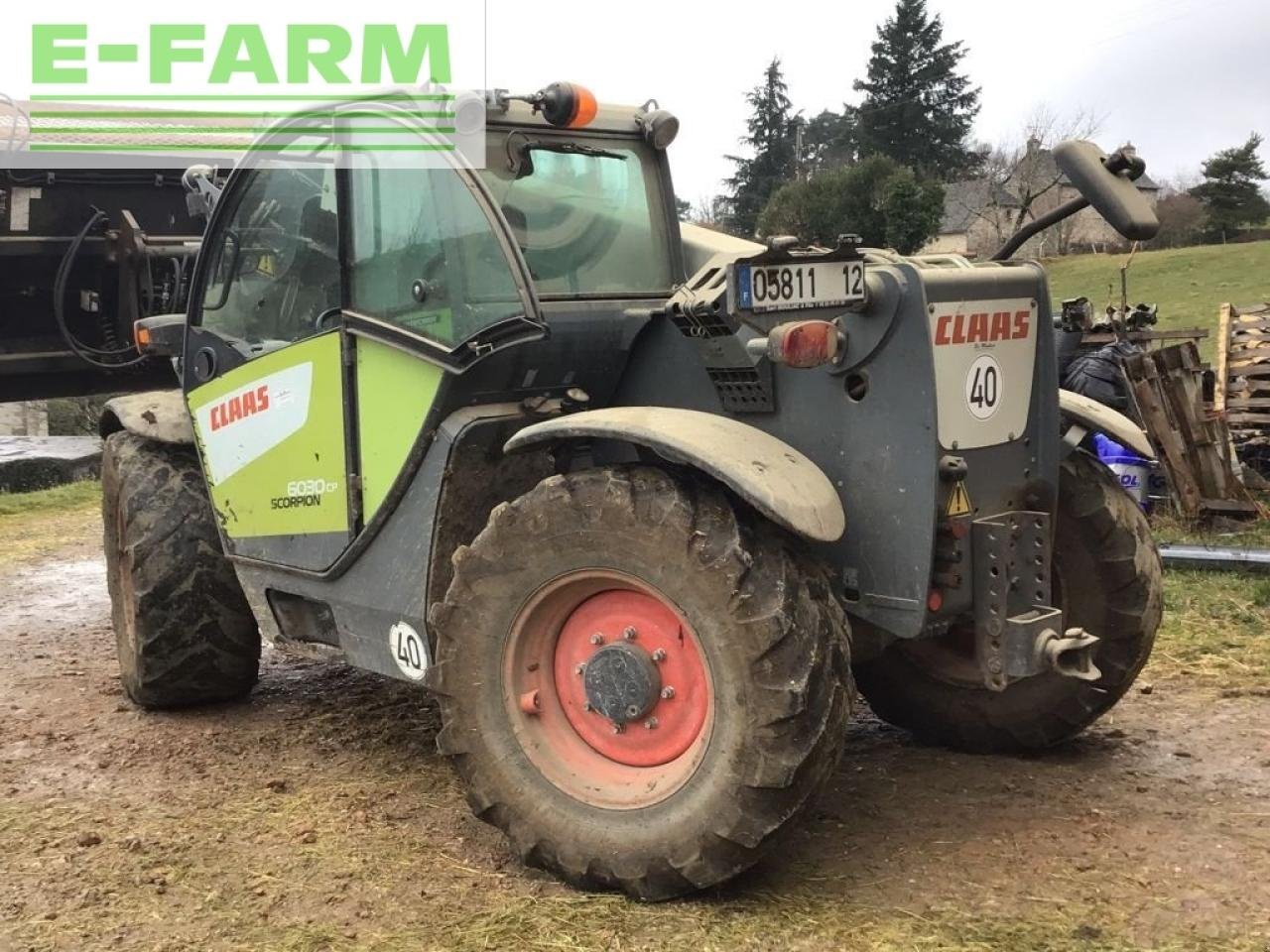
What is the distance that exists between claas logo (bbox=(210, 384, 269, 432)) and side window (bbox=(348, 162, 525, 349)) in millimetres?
626

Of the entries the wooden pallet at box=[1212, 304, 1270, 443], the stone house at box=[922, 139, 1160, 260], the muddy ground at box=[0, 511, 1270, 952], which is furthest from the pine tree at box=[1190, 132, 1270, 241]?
the muddy ground at box=[0, 511, 1270, 952]

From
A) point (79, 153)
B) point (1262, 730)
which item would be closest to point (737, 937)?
point (1262, 730)

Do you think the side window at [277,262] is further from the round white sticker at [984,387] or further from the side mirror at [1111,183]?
the side mirror at [1111,183]

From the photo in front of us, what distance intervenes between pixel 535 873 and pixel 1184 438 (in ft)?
23.1

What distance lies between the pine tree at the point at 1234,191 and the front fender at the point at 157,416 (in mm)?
46897

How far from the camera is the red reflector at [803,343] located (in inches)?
139

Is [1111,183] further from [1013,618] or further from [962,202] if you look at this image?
[962,202]

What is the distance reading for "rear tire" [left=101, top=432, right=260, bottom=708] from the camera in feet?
17.6

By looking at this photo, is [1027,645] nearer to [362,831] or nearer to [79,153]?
[362,831]

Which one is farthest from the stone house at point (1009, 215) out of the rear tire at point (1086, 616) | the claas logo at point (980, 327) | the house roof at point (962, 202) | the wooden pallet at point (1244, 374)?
the claas logo at point (980, 327)

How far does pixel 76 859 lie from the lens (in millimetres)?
3969

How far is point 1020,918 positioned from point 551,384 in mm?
2090

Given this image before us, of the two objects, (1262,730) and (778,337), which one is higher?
(778,337)

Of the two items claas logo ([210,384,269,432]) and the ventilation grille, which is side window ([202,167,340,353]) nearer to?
claas logo ([210,384,269,432])
